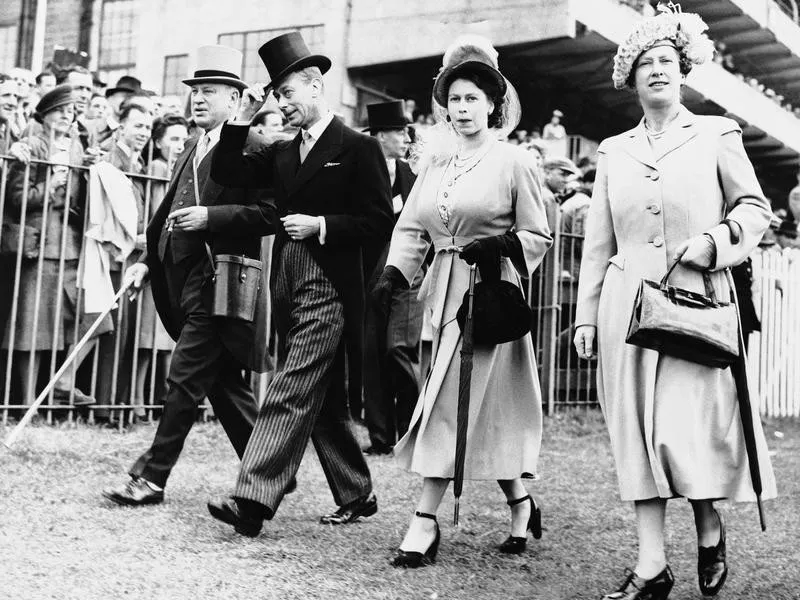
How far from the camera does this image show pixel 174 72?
21.7 metres

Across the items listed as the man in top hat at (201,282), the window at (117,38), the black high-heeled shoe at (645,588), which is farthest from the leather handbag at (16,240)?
the window at (117,38)

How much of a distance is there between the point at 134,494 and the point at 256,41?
1591cm

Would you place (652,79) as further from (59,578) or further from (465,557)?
(59,578)

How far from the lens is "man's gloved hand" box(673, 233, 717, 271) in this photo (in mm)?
4488

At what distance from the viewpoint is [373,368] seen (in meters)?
8.32

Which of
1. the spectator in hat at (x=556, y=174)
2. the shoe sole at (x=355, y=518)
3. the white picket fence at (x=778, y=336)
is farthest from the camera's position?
the white picket fence at (x=778, y=336)

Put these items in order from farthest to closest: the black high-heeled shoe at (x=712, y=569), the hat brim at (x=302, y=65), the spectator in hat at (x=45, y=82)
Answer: the spectator in hat at (x=45, y=82) < the hat brim at (x=302, y=65) < the black high-heeled shoe at (x=712, y=569)

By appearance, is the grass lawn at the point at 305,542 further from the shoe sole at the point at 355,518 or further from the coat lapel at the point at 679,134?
the coat lapel at the point at 679,134

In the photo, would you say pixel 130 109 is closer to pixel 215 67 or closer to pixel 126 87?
pixel 126 87

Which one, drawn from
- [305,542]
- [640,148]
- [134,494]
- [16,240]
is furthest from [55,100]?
[640,148]

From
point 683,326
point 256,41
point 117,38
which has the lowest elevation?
point 683,326

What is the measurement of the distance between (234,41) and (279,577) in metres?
17.6

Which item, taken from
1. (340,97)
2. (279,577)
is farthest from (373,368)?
(340,97)

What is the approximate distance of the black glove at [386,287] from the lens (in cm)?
517
